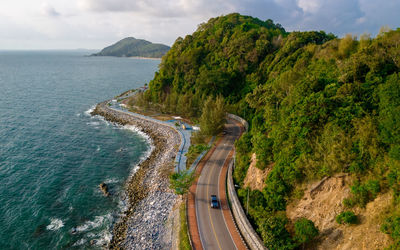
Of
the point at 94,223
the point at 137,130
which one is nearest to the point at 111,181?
the point at 94,223

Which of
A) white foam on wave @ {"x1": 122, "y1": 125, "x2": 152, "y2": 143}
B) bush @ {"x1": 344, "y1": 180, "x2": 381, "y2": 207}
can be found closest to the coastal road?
bush @ {"x1": 344, "y1": 180, "x2": 381, "y2": 207}

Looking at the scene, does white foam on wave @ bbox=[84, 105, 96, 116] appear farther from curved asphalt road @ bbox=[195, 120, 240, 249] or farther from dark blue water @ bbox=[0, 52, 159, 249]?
curved asphalt road @ bbox=[195, 120, 240, 249]

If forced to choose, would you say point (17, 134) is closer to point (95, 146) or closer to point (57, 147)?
point (57, 147)

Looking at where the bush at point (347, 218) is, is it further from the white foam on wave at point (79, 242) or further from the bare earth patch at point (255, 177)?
the white foam on wave at point (79, 242)

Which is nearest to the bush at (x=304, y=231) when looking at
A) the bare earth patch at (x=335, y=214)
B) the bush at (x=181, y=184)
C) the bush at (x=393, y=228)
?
the bare earth patch at (x=335, y=214)

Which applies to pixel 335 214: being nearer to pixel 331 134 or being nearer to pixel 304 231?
pixel 304 231

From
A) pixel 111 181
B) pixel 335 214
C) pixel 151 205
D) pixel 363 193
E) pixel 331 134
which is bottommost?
pixel 111 181

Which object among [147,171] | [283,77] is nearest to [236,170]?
[147,171]

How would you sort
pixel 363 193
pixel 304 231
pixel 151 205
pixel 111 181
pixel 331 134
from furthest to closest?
pixel 111 181 < pixel 151 205 < pixel 331 134 < pixel 304 231 < pixel 363 193
